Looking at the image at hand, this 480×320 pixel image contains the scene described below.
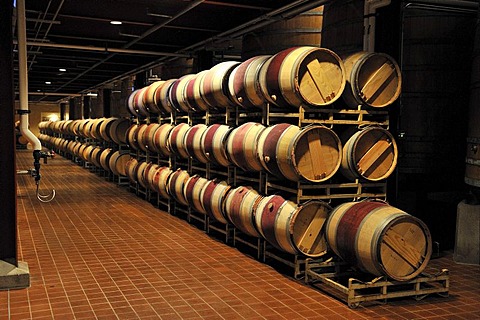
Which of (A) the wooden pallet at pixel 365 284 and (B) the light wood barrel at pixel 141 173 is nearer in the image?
(A) the wooden pallet at pixel 365 284

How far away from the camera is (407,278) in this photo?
4855mm

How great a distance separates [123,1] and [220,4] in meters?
1.59

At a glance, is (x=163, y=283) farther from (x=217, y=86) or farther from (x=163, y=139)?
(x=163, y=139)

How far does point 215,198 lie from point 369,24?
308cm

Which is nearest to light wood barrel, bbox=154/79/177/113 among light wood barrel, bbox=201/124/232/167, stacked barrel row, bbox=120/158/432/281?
light wood barrel, bbox=201/124/232/167

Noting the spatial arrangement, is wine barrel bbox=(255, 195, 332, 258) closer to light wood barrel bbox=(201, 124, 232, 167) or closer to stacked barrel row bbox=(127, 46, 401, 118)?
stacked barrel row bbox=(127, 46, 401, 118)

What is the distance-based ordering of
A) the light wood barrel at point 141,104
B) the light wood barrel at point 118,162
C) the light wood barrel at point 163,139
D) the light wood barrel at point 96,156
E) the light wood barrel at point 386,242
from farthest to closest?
the light wood barrel at point 96,156, the light wood barrel at point 118,162, the light wood barrel at point 141,104, the light wood barrel at point 163,139, the light wood barrel at point 386,242

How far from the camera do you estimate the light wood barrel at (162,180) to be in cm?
945

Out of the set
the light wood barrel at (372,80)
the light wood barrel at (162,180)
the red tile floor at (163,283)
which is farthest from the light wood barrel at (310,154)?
the light wood barrel at (162,180)

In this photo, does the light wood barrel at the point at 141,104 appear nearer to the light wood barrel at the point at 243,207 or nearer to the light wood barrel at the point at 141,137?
the light wood barrel at the point at 141,137

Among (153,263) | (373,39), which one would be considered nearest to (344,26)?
(373,39)

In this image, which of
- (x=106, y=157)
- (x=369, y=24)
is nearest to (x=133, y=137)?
(x=106, y=157)

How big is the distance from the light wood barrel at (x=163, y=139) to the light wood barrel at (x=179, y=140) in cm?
26

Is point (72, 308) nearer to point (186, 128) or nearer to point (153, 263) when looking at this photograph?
point (153, 263)
